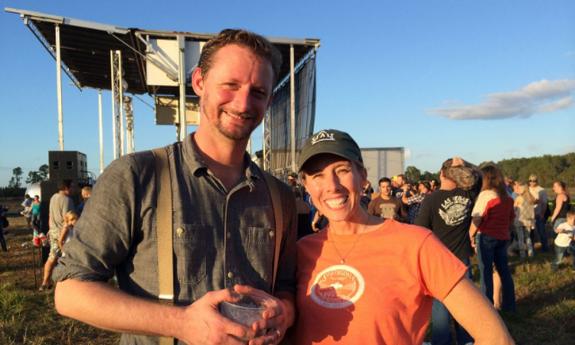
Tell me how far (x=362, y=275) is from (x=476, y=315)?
41cm

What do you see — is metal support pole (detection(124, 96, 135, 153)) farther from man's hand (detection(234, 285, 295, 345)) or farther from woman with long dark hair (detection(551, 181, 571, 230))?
man's hand (detection(234, 285, 295, 345))

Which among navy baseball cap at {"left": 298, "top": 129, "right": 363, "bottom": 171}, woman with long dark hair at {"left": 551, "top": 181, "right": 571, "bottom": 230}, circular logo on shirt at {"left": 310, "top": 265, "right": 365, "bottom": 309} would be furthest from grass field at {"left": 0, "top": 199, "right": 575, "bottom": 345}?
navy baseball cap at {"left": 298, "top": 129, "right": 363, "bottom": 171}

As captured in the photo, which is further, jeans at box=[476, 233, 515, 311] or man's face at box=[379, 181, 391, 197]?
man's face at box=[379, 181, 391, 197]

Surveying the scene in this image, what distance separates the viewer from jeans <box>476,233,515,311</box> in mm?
5766

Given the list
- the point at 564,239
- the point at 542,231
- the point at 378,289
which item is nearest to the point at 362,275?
the point at 378,289

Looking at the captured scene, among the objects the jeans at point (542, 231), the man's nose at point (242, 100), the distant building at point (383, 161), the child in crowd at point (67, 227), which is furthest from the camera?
the distant building at point (383, 161)

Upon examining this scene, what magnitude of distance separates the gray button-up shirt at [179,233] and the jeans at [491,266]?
5.11 meters

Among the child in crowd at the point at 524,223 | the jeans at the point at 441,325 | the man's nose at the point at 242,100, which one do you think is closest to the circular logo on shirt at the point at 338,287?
the man's nose at the point at 242,100

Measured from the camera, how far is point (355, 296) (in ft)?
5.26

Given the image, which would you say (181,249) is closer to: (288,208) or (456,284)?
(288,208)

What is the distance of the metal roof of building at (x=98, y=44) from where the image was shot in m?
16.3

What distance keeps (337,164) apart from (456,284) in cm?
63

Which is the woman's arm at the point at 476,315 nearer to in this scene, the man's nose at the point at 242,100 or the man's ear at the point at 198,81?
the man's nose at the point at 242,100

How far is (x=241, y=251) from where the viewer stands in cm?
147
